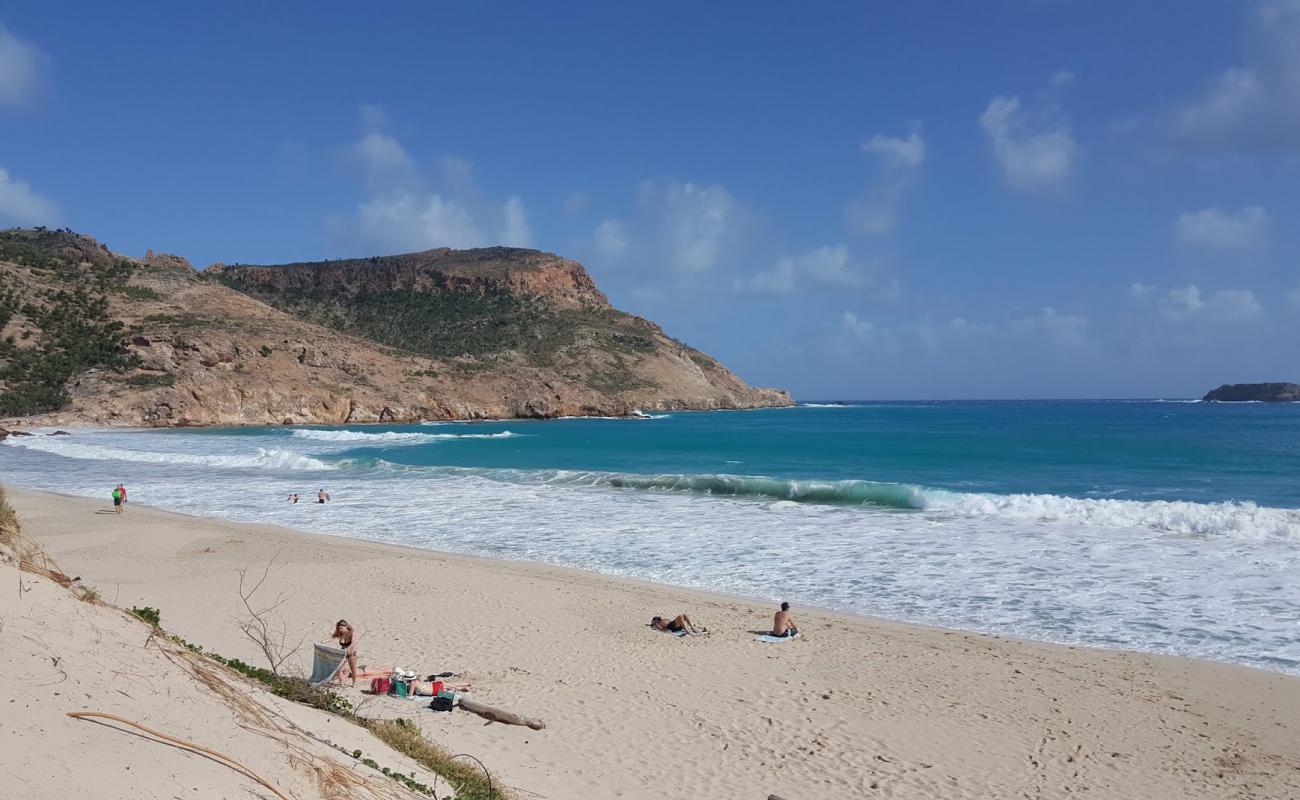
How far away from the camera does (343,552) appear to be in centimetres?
1639

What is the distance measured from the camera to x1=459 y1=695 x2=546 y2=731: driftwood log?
7391 mm

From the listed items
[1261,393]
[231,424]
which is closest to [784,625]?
[231,424]

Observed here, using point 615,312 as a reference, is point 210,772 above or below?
below

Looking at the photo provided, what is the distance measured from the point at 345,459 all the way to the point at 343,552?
22.8m

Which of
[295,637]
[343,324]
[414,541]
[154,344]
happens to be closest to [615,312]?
[343,324]

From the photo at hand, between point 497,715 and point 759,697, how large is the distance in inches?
111

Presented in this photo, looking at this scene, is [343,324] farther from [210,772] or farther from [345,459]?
[210,772]

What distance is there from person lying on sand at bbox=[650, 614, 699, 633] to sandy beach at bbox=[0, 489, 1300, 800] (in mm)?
209

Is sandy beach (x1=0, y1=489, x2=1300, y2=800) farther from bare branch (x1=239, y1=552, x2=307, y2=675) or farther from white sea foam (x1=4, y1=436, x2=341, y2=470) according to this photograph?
white sea foam (x1=4, y1=436, x2=341, y2=470)

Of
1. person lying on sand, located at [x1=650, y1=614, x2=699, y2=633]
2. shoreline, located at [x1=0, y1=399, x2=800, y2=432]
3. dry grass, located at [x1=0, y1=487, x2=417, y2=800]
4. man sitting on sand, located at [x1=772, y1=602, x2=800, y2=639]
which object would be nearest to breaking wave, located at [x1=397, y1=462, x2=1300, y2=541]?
man sitting on sand, located at [x1=772, y1=602, x2=800, y2=639]

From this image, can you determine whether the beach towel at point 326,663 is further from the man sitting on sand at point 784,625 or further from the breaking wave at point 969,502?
the breaking wave at point 969,502

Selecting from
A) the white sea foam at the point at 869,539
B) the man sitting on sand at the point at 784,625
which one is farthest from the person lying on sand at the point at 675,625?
the white sea foam at the point at 869,539

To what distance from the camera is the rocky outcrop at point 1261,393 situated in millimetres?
177125

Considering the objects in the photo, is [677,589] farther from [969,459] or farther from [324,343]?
[324,343]
